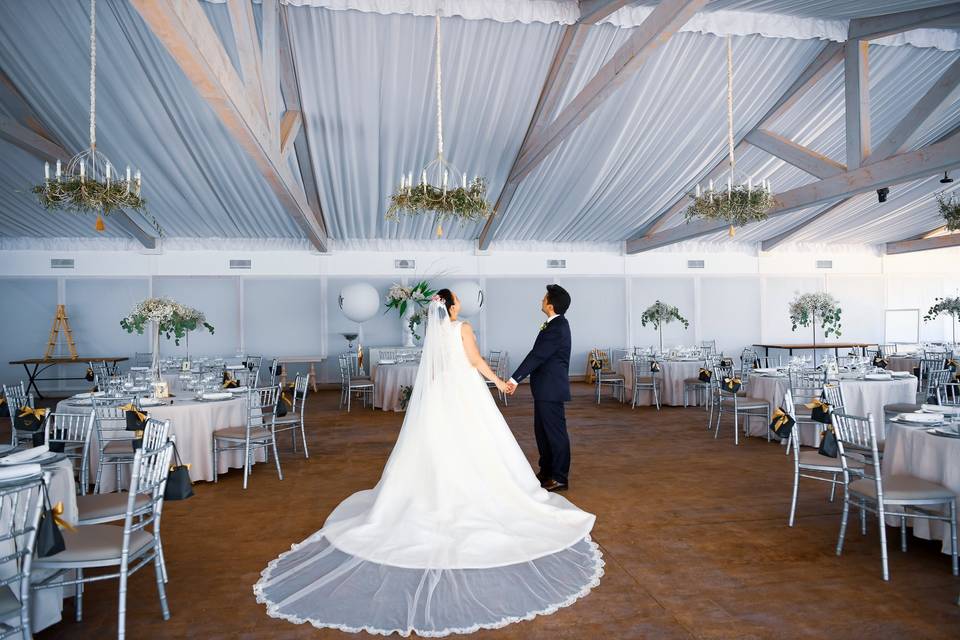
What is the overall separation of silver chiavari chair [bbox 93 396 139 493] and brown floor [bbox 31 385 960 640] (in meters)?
0.65

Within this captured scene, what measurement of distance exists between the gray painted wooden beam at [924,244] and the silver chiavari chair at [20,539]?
57.4 feet

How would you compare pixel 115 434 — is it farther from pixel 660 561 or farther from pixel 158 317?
pixel 660 561

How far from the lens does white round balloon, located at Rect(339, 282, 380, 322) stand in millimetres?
12320

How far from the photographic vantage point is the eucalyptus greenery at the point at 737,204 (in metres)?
7.11

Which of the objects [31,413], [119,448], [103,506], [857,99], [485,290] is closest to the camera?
[103,506]

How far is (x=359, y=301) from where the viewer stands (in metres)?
12.3

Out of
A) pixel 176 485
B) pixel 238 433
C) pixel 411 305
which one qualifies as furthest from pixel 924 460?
pixel 411 305

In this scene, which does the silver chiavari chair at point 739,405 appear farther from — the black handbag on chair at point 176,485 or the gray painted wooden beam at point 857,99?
the black handbag on chair at point 176,485

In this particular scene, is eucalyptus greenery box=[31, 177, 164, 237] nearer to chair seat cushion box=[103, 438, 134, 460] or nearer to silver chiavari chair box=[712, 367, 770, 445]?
chair seat cushion box=[103, 438, 134, 460]

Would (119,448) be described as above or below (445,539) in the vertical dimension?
above

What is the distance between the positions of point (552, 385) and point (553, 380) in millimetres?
46

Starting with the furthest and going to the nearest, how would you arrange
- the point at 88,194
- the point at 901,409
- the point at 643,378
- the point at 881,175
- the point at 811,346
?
the point at 811,346
the point at 643,378
the point at 881,175
the point at 901,409
the point at 88,194

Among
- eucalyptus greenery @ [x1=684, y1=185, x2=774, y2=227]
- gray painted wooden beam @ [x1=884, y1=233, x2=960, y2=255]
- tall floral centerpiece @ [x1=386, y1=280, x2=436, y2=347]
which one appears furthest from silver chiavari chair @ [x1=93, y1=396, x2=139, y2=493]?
gray painted wooden beam @ [x1=884, y1=233, x2=960, y2=255]

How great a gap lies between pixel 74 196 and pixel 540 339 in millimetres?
4717
